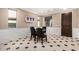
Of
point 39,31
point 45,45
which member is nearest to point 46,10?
point 39,31

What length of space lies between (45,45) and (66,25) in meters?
0.89

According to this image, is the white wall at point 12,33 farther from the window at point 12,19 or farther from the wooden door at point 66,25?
the wooden door at point 66,25

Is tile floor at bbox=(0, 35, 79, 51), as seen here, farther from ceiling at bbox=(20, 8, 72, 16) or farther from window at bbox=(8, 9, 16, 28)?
ceiling at bbox=(20, 8, 72, 16)

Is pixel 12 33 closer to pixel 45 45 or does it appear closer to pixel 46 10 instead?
pixel 45 45

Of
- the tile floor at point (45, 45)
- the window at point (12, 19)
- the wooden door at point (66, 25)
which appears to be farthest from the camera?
the wooden door at point (66, 25)

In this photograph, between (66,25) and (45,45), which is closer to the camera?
(45,45)

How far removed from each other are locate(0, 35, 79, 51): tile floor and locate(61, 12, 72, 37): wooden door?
0.20 m

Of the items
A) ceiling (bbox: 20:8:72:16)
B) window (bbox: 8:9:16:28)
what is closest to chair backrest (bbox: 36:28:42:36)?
ceiling (bbox: 20:8:72:16)

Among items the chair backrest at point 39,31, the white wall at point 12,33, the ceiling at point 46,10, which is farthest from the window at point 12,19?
the chair backrest at point 39,31

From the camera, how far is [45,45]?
206 centimetres

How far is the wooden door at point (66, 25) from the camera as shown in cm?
226

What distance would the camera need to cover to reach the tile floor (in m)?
1.99

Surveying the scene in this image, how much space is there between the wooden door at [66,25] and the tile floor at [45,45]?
0.20 m
